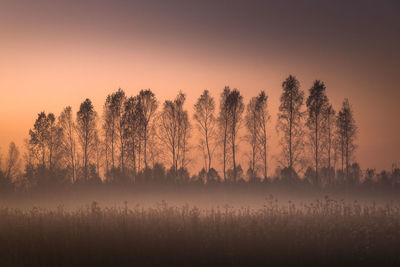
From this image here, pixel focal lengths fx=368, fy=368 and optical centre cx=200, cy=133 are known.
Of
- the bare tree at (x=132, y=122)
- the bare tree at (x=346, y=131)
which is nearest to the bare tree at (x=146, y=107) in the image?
the bare tree at (x=132, y=122)

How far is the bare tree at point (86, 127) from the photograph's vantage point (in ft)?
157

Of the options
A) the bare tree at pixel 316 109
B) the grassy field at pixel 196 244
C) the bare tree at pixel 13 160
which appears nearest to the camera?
the grassy field at pixel 196 244

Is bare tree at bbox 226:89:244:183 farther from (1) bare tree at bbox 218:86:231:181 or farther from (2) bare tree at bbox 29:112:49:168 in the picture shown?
(2) bare tree at bbox 29:112:49:168

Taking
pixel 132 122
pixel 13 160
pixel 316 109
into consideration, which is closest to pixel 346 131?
pixel 316 109

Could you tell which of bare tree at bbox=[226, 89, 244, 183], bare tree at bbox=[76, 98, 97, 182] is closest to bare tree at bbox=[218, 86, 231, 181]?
bare tree at bbox=[226, 89, 244, 183]

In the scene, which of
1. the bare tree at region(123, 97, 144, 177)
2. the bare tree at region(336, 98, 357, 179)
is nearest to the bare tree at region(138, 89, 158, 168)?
the bare tree at region(123, 97, 144, 177)

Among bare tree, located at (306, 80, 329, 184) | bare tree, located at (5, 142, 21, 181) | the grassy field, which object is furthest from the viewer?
bare tree, located at (5, 142, 21, 181)

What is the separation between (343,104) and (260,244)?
39.3 meters

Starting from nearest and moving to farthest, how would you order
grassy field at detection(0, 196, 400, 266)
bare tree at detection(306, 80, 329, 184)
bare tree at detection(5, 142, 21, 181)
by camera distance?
grassy field at detection(0, 196, 400, 266) < bare tree at detection(306, 80, 329, 184) < bare tree at detection(5, 142, 21, 181)

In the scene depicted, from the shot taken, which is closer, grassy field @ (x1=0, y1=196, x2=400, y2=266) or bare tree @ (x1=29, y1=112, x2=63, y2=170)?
grassy field @ (x1=0, y1=196, x2=400, y2=266)

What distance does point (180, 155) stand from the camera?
1807 inches

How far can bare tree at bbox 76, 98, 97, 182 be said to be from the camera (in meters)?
47.9

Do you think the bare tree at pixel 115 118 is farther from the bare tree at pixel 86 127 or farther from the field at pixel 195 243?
the field at pixel 195 243

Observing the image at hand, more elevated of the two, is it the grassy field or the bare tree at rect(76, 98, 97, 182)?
the bare tree at rect(76, 98, 97, 182)
